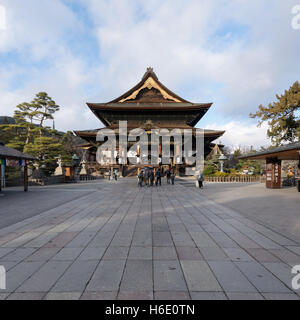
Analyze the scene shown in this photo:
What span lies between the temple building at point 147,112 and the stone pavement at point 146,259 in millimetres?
22235

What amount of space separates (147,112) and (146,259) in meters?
28.5

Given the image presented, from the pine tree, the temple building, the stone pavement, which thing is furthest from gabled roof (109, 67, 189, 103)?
the stone pavement

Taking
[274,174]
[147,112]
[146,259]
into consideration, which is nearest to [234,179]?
[274,174]

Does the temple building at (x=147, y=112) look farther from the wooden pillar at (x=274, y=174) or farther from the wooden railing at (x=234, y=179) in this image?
the wooden pillar at (x=274, y=174)

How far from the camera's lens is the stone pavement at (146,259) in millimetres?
2391

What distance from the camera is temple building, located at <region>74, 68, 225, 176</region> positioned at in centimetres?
2827

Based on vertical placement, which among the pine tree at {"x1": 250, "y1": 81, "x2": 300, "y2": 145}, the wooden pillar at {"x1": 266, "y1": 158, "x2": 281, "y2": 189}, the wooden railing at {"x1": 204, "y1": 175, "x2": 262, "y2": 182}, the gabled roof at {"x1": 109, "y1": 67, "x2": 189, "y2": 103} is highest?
the gabled roof at {"x1": 109, "y1": 67, "x2": 189, "y2": 103}

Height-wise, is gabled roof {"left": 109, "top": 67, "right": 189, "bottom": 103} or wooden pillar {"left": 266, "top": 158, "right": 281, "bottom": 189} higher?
gabled roof {"left": 109, "top": 67, "right": 189, "bottom": 103}

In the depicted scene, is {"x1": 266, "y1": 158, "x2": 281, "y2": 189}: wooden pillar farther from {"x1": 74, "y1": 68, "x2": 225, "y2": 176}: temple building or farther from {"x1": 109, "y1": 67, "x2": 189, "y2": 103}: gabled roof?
{"x1": 109, "y1": 67, "x2": 189, "y2": 103}: gabled roof

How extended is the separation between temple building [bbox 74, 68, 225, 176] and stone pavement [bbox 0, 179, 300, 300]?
22.2 m

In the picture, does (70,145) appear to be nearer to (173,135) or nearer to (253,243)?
(173,135)

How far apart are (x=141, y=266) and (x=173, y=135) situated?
A: 2553cm

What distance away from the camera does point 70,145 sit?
4084 cm
